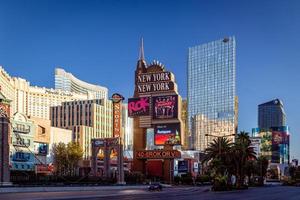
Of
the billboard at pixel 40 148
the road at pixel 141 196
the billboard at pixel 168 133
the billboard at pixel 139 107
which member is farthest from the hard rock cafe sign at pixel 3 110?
the billboard at pixel 40 148

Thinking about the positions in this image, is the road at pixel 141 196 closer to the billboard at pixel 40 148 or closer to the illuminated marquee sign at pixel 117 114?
the illuminated marquee sign at pixel 117 114

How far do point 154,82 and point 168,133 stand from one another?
41.0ft

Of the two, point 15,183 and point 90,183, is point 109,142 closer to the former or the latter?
point 90,183

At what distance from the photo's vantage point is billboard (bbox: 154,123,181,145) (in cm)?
11394

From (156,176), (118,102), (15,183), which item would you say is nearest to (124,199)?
(15,183)

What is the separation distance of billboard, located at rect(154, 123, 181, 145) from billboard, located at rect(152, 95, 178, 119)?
2.10 meters

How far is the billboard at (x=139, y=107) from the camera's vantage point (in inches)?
4596

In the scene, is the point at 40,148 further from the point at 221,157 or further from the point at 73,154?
the point at 221,157

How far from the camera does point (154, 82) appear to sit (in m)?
119

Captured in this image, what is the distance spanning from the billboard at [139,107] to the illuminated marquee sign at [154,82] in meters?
2.36

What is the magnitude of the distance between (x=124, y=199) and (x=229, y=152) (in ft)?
174

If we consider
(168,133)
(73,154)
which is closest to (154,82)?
(168,133)

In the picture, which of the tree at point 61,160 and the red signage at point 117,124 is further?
the tree at point 61,160

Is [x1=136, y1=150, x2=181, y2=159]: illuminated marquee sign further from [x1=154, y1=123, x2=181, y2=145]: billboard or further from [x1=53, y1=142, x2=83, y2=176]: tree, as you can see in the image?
[x1=53, y1=142, x2=83, y2=176]: tree
